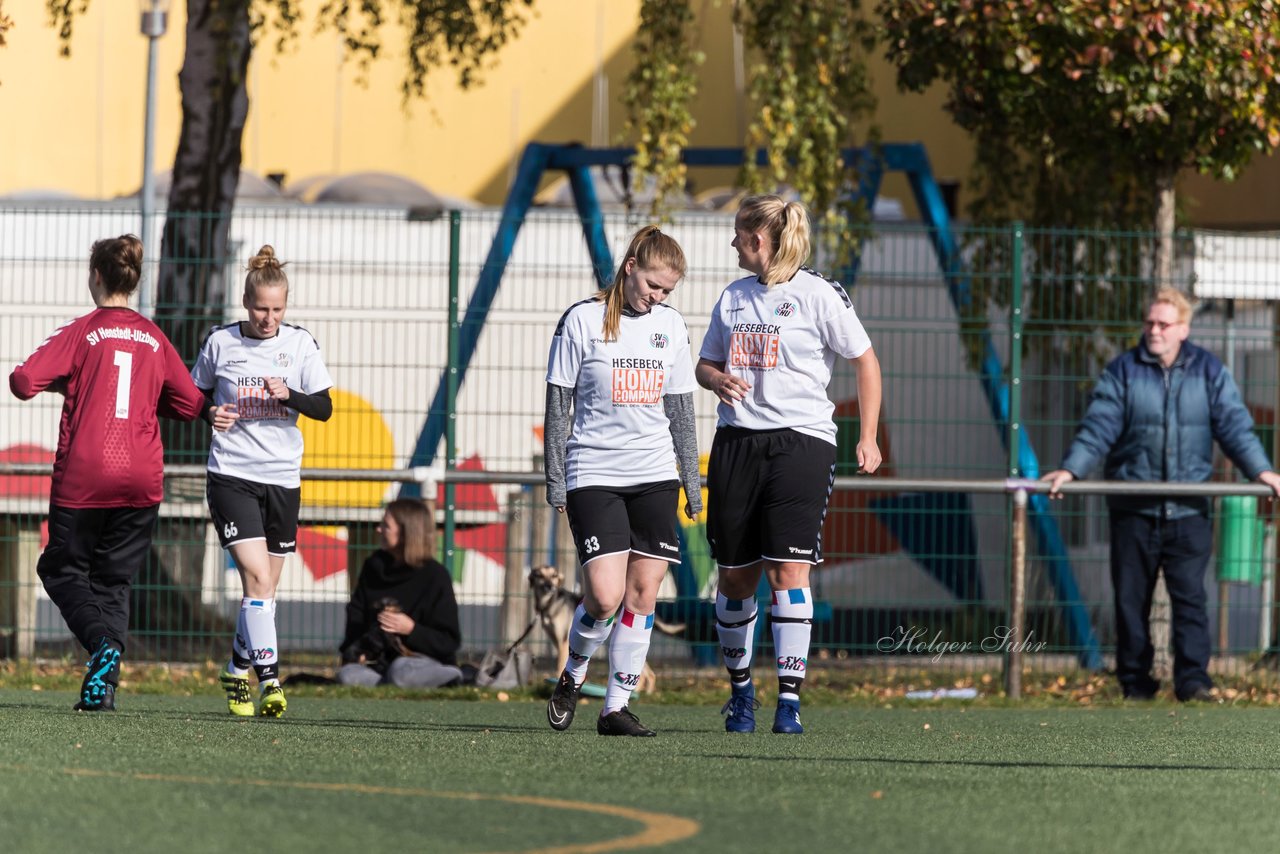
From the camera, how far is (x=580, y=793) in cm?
495

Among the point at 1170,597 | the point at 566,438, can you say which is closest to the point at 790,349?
the point at 566,438

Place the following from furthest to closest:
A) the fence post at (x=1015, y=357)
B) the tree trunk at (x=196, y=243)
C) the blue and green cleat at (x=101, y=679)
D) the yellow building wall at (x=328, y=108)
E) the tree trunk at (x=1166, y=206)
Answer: the yellow building wall at (x=328, y=108) → the tree trunk at (x=1166, y=206) → the tree trunk at (x=196, y=243) → the fence post at (x=1015, y=357) → the blue and green cleat at (x=101, y=679)

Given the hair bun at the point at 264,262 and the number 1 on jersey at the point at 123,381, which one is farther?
the hair bun at the point at 264,262

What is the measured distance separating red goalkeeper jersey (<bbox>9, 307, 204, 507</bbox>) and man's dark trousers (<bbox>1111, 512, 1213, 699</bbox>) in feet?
14.9

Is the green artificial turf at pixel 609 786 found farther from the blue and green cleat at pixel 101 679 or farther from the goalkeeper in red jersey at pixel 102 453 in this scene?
the goalkeeper in red jersey at pixel 102 453

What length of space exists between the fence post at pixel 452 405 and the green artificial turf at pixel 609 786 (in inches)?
92.3

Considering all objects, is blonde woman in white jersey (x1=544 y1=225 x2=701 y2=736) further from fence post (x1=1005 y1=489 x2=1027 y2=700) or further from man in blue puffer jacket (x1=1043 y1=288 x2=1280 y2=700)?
fence post (x1=1005 y1=489 x2=1027 y2=700)

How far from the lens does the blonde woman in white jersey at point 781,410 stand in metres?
6.86

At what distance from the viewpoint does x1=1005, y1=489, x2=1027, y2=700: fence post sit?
9.52 meters

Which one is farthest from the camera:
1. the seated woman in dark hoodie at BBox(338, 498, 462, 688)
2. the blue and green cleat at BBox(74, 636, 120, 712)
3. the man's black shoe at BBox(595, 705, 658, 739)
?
the seated woman in dark hoodie at BBox(338, 498, 462, 688)

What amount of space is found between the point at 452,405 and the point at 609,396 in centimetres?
345

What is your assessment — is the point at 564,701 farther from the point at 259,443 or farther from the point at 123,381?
the point at 123,381

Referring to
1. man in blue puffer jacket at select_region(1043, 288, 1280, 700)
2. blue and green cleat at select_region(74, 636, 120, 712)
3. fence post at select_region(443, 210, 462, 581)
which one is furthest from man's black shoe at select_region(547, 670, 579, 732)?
man in blue puffer jacket at select_region(1043, 288, 1280, 700)

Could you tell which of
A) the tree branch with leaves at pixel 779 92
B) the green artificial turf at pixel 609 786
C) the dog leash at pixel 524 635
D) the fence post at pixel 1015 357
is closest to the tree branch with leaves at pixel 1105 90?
the fence post at pixel 1015 357
